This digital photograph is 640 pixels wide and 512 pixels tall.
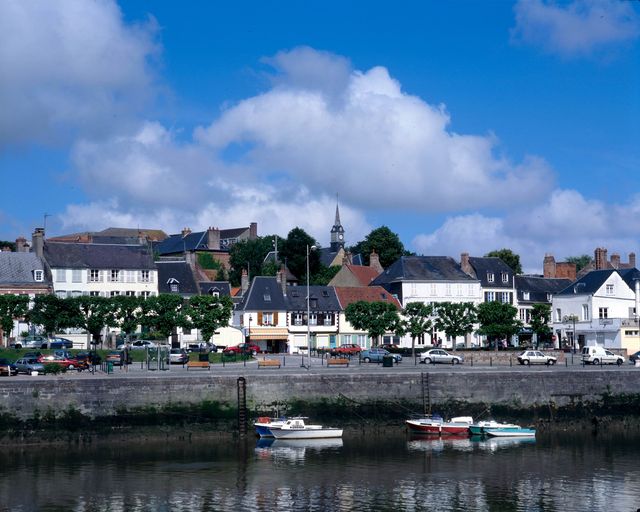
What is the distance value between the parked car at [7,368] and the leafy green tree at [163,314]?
17.8m

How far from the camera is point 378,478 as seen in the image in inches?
1622

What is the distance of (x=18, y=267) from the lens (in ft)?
274

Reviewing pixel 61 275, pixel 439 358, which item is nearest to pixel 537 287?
pixel 439 358

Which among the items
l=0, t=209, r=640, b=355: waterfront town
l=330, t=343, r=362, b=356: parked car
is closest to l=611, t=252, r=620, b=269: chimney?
l=0, t=209, r=640, b=355: waterfront town

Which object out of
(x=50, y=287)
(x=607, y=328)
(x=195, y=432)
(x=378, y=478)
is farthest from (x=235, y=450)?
(x=607, y=328)

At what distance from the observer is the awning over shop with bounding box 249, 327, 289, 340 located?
88.5m

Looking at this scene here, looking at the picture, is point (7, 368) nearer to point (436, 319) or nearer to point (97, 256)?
point (97, 256)

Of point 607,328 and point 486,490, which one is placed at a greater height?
point 607,328

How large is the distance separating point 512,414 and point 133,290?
146ft

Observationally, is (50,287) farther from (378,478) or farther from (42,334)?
(378,478)

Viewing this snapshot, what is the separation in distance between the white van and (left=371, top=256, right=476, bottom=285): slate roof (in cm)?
2710

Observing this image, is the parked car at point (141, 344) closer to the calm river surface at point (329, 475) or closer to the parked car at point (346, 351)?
the parked car at point (346, 351)

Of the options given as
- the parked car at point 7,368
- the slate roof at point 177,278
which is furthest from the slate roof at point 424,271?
the parked car at point 7,368

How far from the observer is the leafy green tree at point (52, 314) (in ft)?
240
